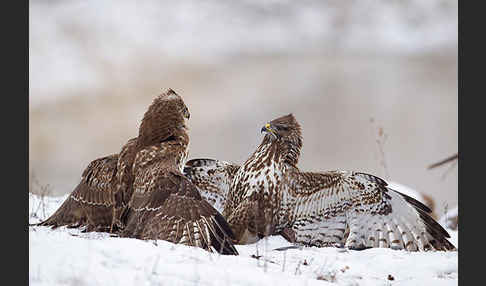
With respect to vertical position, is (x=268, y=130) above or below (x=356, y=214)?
above

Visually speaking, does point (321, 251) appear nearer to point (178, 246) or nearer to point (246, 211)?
point (246, 211)

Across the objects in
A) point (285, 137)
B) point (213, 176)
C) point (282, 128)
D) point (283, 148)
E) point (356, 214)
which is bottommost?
point (356, 214)

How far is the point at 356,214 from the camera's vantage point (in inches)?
280

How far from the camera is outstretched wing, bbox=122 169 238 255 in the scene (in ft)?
17.8

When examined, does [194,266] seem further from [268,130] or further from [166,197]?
[268,130]

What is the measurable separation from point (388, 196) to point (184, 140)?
2.46m

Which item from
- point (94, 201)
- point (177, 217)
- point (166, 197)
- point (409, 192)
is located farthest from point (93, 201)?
point (409, 192)

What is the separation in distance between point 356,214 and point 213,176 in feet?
6.05

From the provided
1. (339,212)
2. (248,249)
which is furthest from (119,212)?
(339,212)

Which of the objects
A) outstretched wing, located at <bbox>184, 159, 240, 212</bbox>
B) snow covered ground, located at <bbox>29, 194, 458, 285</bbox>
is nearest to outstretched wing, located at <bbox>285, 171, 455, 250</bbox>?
snow covered ground, located at <bbox>29, 194, 458, 285</bbox>

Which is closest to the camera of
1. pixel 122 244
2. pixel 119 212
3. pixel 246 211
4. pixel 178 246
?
pixel 122 244

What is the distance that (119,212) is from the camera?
6.22 metres

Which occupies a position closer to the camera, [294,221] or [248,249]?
[248,249]

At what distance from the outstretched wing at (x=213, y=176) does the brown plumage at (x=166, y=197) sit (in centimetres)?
112
